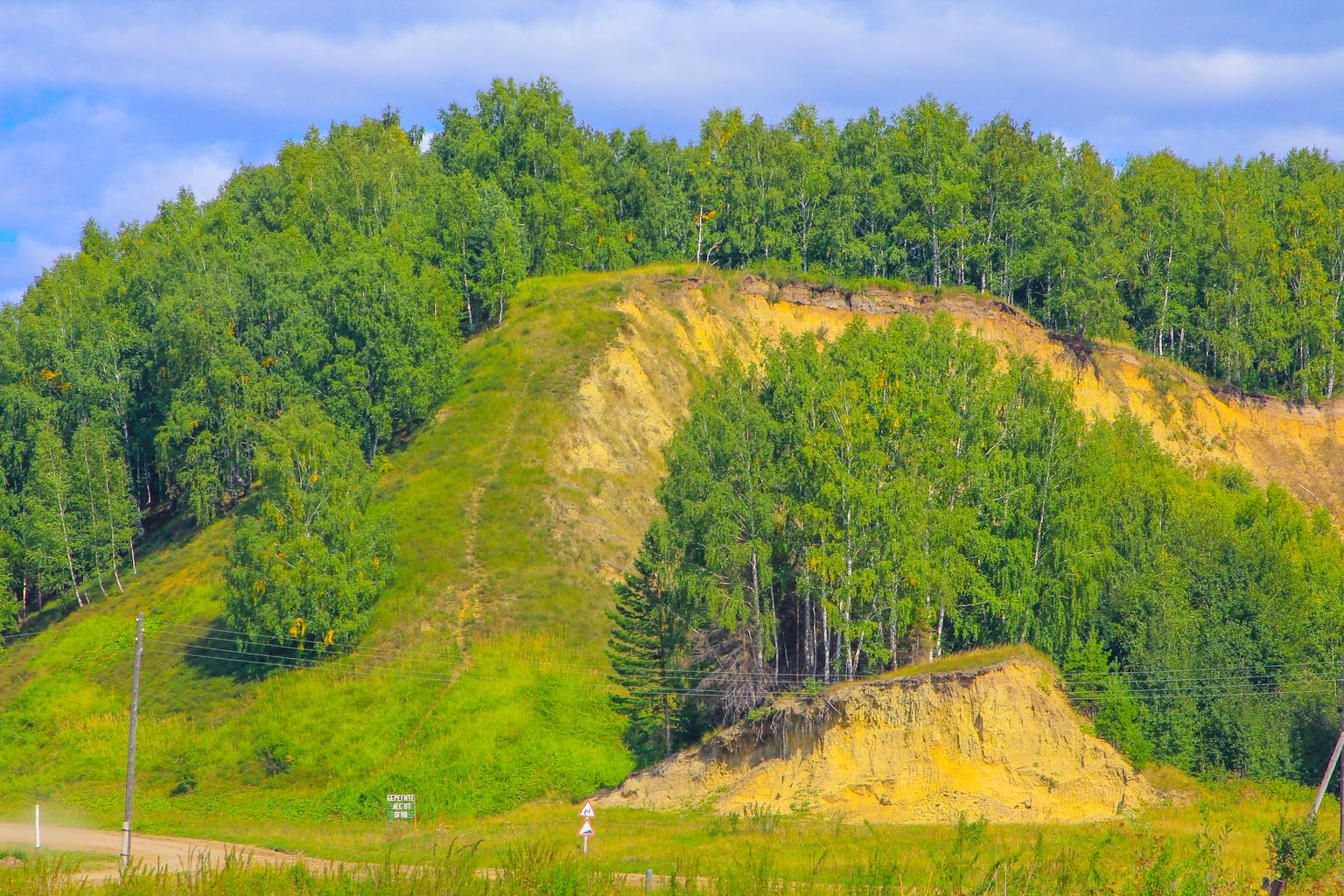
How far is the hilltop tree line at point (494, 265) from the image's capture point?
236ft

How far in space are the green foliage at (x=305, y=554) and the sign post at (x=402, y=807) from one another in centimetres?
1241

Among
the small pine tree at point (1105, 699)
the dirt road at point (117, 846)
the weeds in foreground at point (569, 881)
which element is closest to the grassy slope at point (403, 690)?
the dirt road at point (117, 846)

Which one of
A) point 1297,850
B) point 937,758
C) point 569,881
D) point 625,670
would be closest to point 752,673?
point 625,670

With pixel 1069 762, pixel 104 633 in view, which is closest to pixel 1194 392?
pixel 1069 762

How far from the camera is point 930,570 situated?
47188 mm

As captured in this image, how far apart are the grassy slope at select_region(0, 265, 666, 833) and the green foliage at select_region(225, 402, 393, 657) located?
6.38ft

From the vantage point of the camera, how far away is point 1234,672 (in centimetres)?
5153

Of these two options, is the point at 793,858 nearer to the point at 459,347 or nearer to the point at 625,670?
the point at 625,670

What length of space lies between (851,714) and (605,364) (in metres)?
37.1

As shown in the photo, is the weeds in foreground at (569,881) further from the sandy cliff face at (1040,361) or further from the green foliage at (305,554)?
the sandy cliff face at (1040,361)

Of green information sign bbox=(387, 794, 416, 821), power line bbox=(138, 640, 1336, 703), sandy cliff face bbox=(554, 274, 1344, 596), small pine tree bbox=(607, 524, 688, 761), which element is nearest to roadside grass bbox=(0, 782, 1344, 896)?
green information sign bbox=(387, 794, 416, 821)

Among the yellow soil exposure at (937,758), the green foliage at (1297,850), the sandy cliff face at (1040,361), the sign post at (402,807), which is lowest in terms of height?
the sign post at (402,807)

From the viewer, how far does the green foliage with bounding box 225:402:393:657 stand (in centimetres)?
5559

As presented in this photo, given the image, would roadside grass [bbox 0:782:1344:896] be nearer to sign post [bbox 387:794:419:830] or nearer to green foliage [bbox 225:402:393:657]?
sign post [bbox 387:794:419:830]
